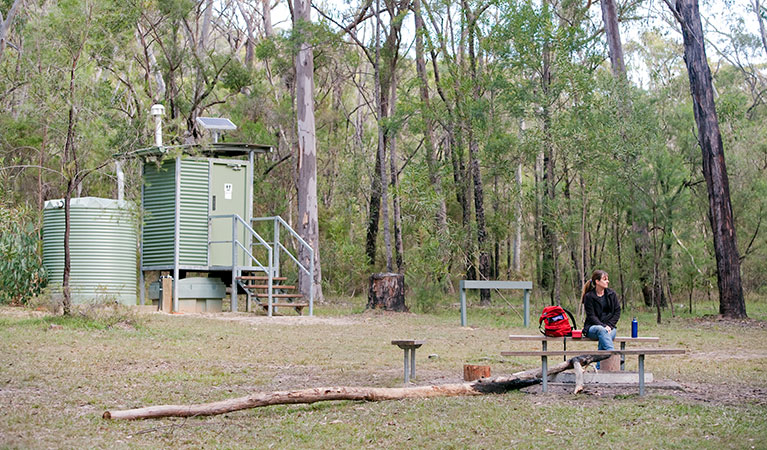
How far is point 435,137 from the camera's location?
39.8 m

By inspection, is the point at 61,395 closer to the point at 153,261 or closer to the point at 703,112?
the point at 153,261

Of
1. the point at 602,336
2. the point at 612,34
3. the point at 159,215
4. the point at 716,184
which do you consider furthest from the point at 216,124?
the point at 602,336

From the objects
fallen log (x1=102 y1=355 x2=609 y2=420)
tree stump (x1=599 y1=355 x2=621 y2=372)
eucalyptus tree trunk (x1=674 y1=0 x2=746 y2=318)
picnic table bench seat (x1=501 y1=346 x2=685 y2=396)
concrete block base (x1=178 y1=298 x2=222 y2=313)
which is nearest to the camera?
fallen log (x1=102 y1=355 x2=609 y2=420)

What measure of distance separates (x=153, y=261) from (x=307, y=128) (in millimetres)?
6819

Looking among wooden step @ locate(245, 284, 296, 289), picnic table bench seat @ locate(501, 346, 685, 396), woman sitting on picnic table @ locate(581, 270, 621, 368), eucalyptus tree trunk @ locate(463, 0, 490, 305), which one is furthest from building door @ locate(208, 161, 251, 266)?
picnic table bench seat @ locate(501, 346, 685, 396)

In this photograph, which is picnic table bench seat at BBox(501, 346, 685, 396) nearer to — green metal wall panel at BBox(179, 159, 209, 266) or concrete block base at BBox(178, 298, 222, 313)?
concrete block base at BBox(178, 298, 222, 313)

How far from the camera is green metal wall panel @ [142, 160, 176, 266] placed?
70.1 feet

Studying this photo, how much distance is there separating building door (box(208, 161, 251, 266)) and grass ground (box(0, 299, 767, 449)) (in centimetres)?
561

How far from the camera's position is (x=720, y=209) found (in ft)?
69.8

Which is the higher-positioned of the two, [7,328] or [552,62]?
Result: [552,62]

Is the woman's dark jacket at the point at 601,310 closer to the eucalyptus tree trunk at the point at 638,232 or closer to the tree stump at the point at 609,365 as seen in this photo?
the tree stump at the point at 609,365

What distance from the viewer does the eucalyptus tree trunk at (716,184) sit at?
2106 centimetres

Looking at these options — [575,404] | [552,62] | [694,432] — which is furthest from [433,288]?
[694,432]

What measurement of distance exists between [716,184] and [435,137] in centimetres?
1951
